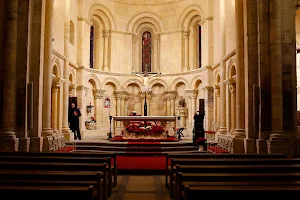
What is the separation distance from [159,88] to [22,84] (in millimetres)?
14861

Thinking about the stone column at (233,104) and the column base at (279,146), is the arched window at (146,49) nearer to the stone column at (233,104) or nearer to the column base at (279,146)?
the stone column at (233,104)

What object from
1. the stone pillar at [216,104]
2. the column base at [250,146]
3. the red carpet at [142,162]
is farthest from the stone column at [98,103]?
the column base at [250,146]

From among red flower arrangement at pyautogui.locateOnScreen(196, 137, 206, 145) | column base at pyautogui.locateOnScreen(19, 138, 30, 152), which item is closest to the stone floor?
column base at pyautogui.locateOnScreen(19, 138, 30, 152)

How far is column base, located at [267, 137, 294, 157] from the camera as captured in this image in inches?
411

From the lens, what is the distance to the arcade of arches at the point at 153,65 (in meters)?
10.8

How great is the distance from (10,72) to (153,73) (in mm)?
11341

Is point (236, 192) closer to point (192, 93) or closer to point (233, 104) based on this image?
point (233, 104)

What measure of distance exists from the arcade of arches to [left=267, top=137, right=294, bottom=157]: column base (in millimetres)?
32

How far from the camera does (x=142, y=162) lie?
37.2 feet

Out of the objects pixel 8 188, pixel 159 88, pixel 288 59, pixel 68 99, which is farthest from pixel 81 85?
pixel 8 188

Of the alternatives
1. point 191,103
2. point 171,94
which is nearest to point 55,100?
point 171,94

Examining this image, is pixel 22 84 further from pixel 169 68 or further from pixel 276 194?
pixel 169 68

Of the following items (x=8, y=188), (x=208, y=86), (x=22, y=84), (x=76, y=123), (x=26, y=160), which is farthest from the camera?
(x=208, y=86)

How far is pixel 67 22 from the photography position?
59.5 ft
